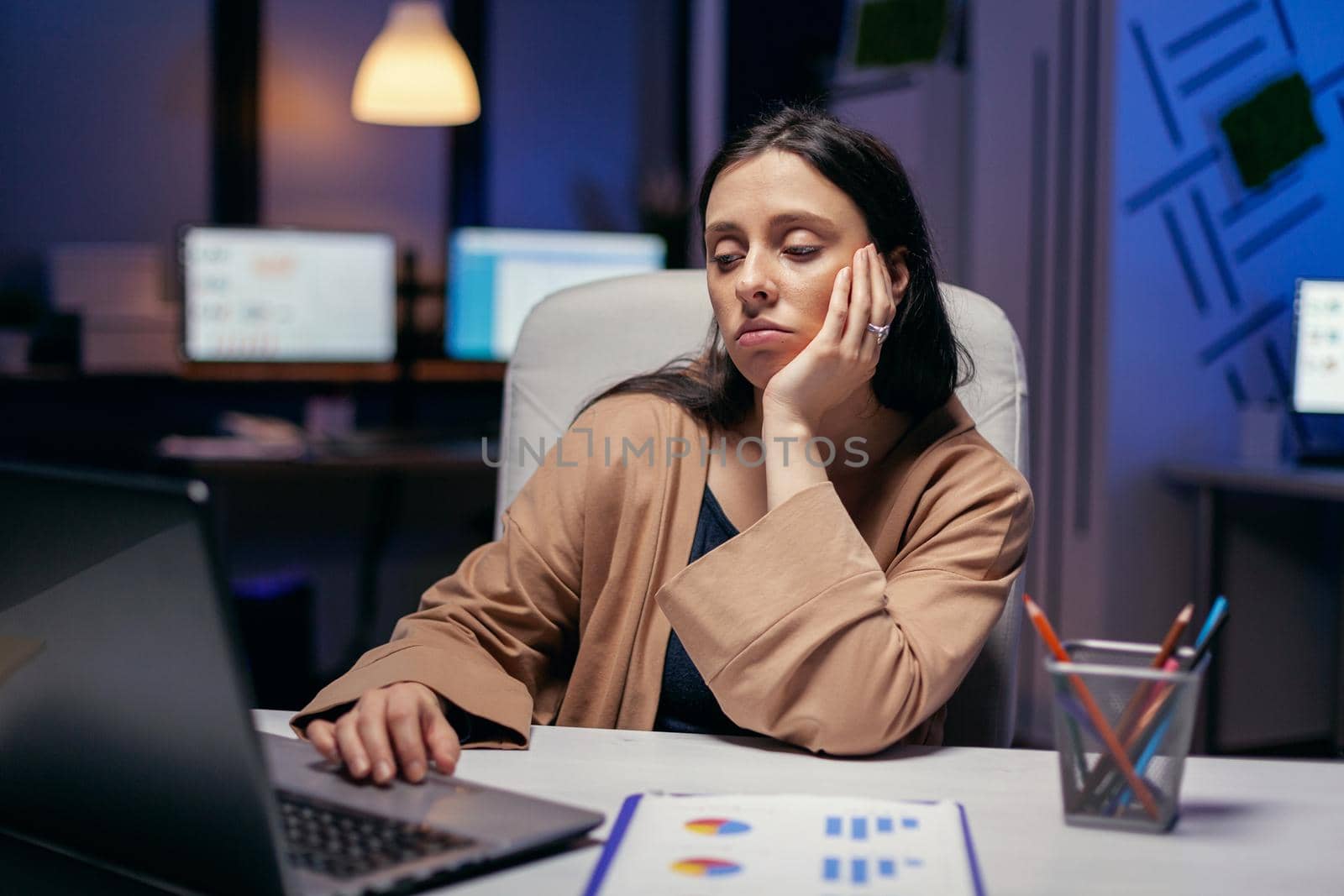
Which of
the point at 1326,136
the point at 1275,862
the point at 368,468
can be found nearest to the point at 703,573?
the point at 1275,862

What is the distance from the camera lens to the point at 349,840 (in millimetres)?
686

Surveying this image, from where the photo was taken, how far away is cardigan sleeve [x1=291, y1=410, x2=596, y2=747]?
1.00 metres

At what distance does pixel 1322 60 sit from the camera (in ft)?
10.1

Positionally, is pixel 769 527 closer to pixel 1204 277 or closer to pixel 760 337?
pixel 760 337

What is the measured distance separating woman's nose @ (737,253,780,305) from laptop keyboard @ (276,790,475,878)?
1.94ft

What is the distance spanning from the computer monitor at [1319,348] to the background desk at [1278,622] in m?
0.23

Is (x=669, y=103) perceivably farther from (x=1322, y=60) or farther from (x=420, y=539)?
(x=1322, y=60)

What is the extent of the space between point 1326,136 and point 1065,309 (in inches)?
28.6

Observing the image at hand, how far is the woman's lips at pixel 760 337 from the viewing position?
118cm

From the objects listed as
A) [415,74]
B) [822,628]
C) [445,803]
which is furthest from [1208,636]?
[415,74]

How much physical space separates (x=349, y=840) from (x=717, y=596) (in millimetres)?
367

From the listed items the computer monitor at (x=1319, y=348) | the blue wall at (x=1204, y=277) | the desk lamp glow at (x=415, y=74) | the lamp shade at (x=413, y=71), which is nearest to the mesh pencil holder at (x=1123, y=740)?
the blue wall at (x=1204, y=277)

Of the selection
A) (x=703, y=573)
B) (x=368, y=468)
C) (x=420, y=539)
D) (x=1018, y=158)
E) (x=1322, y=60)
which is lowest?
(x=420, y=539)

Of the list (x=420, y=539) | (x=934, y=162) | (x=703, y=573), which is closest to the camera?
(x=703, y=573)
